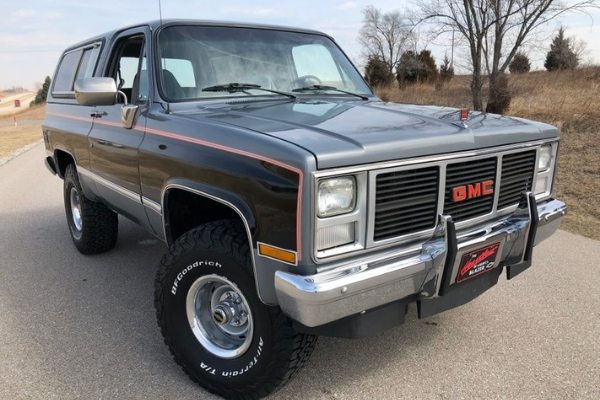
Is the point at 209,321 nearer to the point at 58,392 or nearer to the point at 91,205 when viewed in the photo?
the point at 58,392

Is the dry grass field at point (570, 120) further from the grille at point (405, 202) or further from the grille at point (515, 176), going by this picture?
the grille at point (405, 202)

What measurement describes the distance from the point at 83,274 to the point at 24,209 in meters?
3.11

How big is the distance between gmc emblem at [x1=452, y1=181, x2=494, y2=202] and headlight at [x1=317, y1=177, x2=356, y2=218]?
1.95ft

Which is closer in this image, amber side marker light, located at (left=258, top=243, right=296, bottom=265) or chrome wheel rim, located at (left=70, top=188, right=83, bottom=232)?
amber side marker light, located at (left=258, top=243, right=296, bottom=265)

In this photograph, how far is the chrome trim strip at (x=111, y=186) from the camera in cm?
332

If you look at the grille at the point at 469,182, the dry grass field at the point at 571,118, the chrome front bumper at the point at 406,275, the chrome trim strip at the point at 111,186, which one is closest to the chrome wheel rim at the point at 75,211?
the chrome trim strip at the point at 111,186

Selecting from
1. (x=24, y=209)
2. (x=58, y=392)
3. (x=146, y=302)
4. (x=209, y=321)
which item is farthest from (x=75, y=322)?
(x=24, y=209)

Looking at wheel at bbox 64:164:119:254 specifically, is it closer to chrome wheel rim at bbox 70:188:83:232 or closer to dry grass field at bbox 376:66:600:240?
chrome wheel rim at bbox 70:188:83:232

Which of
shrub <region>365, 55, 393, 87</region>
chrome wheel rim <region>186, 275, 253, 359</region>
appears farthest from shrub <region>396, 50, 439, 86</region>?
chrome wheel rim <region>186, 275, 253, 359</region>

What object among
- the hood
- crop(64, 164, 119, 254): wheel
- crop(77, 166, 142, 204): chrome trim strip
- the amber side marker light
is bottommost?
crop(64, 164, 119, 254): wheel

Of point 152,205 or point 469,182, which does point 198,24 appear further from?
point 469,182

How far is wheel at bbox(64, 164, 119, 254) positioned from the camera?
15.1 ft

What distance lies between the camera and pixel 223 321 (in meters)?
2.69

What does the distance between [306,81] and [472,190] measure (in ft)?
5.41
